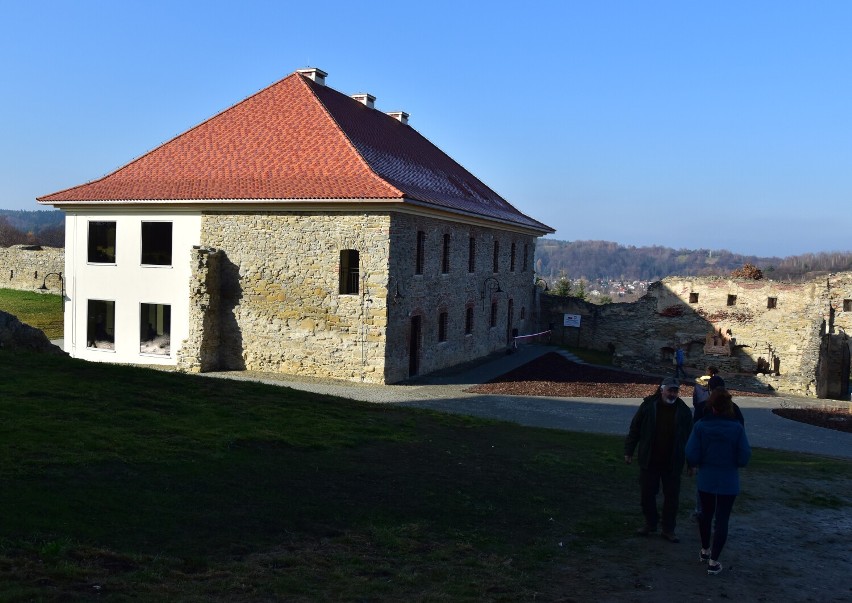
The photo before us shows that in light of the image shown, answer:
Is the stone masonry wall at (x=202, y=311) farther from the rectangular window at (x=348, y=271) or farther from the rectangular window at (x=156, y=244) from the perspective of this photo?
the rectangular window at (x=348, y=271)

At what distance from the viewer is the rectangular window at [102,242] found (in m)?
27.5

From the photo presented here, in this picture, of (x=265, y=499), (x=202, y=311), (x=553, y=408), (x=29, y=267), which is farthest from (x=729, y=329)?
(x=29, y=267)

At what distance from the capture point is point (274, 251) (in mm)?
25312

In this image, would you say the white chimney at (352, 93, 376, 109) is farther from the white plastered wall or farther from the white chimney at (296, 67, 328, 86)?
the white plastered wall

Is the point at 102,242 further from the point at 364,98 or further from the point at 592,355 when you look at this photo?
the point at 592,355

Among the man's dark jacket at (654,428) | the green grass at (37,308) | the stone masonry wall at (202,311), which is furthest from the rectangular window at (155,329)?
the man's dark jacket at (654,428)

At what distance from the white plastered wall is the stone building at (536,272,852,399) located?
18.1 metres

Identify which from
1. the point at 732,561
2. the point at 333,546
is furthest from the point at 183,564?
the point at 732,561

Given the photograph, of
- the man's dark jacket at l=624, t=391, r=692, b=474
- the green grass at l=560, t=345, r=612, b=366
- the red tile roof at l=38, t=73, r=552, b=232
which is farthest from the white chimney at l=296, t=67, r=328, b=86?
the man's dark jacket at l=624, t=391, r=692, b=474

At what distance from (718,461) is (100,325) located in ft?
80.9

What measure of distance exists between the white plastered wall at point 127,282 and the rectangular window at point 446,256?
8.46 meters

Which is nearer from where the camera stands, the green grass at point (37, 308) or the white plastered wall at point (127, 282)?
the white plastered wall at point (127, 282)

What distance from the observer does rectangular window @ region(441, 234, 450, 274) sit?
93.3ft

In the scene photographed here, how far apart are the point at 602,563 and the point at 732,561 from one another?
1.50m
